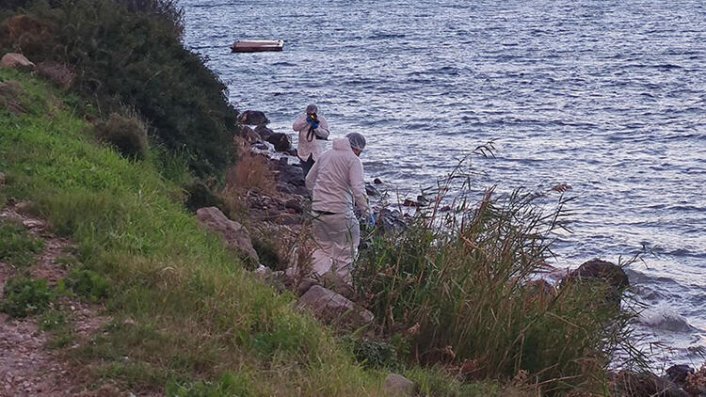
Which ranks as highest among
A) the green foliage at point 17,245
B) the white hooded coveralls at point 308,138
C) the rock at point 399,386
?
the green foliage at point 17,245

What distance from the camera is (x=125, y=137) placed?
12.4m

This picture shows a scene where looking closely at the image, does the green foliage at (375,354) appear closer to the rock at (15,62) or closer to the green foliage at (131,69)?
the green foliage at (131,69)

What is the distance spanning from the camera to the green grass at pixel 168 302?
19.3 ft

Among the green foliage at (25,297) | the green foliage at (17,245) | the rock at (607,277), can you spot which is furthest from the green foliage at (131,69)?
the green foliage at (25,297)

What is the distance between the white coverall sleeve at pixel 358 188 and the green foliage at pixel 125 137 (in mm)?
3056

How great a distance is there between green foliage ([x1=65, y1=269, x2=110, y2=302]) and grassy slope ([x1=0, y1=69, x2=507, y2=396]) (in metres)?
0.08

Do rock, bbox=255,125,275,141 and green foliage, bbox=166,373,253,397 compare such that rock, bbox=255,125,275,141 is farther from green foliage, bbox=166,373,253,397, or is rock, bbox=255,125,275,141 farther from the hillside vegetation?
green foliage, bbox=166,373,253,397

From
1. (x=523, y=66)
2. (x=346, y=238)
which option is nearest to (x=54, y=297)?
(x=346, y=238)

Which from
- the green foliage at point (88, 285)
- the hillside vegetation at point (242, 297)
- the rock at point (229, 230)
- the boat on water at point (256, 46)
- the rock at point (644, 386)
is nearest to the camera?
the hillside vegetation at point (242, 297)

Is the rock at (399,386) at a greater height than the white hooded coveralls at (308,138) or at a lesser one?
greater

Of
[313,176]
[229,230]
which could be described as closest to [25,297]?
[229,230]

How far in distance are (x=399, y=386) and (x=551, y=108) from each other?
27.2 metres

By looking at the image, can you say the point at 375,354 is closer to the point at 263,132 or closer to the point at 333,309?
the point at 333,309

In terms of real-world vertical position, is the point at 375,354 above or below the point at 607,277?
above
